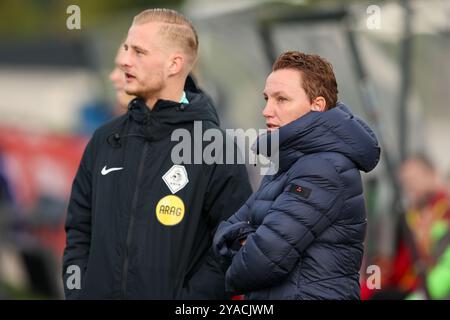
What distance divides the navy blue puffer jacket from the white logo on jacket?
0.51 meters

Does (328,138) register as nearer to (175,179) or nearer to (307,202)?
(307,202)

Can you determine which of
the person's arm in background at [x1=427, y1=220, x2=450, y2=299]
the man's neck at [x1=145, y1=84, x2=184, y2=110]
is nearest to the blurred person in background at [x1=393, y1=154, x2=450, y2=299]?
the person's arm in background at [x1=427, y1=220, x2=450, y2=299]

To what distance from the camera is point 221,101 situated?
1031 cm

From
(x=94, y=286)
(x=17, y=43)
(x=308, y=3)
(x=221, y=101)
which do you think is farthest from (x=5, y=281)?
(x=17, y=43)

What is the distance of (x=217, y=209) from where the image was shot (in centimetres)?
409

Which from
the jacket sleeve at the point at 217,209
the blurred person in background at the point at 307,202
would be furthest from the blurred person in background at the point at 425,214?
the blurred person in background at the point at 307,202

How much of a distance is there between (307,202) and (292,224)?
0.09 metres

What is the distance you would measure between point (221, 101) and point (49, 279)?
2983 mm

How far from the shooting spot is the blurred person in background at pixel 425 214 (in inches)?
252

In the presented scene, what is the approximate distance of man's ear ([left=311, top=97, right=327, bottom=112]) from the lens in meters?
3.60

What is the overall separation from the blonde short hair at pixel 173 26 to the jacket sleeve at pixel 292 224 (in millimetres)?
888

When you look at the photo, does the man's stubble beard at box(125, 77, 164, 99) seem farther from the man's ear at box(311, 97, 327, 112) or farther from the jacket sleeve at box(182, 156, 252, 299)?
the man's ear at box(311, 97, 327, 112)

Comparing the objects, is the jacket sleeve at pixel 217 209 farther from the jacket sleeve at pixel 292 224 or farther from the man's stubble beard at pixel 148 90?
the jacket sleeve at pixel 292 224
